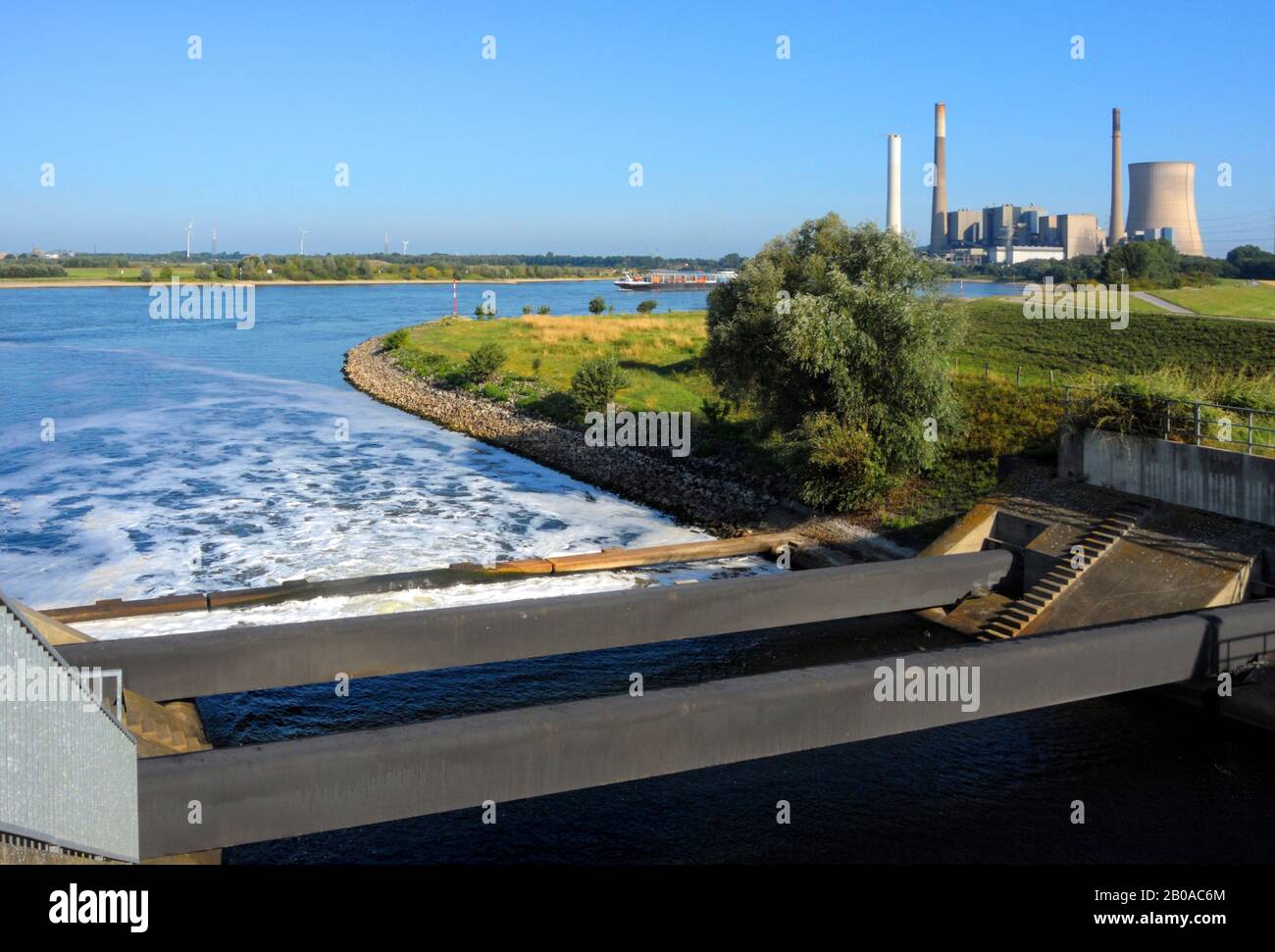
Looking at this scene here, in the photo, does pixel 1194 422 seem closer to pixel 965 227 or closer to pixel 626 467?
pixel 626 467

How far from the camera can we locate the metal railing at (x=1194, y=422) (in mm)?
20578

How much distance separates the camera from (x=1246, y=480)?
19359 mm

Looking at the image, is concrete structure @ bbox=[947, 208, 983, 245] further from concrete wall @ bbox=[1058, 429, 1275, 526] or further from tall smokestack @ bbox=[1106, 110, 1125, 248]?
concrete wall @ bbox=[1058, 429, 1275, 526]

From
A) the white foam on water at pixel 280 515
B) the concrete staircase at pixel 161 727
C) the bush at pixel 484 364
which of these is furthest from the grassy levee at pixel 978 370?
the concrete staircase at pixel 161 727

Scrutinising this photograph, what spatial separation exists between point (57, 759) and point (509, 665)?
10063mm

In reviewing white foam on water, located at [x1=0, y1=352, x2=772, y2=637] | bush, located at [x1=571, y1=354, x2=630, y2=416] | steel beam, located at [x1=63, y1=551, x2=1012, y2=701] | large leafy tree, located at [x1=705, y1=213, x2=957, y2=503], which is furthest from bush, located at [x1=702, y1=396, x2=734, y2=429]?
steel beam, located at [x1=63, y1=551, x2=1012, y2=701]

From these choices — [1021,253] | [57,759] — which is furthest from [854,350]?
[1021,253]

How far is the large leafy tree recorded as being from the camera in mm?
25859

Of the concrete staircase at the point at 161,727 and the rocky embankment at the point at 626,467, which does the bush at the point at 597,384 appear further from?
the concrete staircase at the point at 161,727

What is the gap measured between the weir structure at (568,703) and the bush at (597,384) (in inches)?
824

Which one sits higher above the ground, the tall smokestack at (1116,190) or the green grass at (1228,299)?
the tall smokestack at (1116,190)
